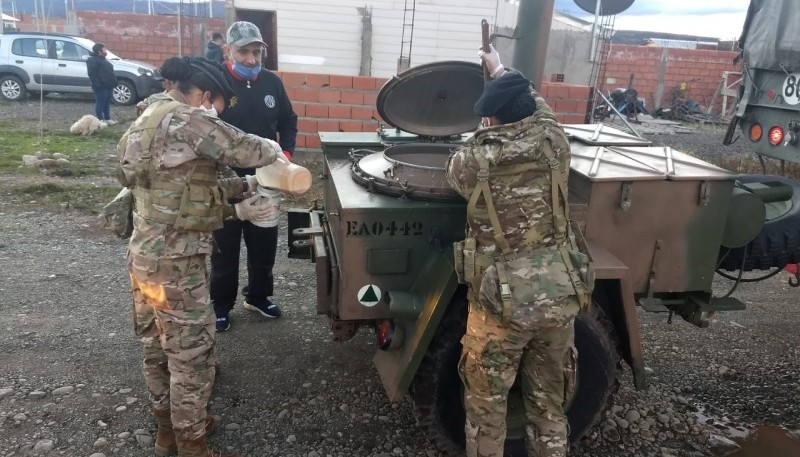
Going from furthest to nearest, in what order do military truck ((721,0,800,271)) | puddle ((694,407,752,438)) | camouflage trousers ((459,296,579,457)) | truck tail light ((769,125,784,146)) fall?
truck tail light ((769,125,784,146)), military truck ((721,0,800,271)), puddle ((694,407,752,438)), camouflage trousers ((459,296,579,457))

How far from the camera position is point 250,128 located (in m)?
3.93

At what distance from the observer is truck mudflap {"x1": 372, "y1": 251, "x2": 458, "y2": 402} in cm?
254

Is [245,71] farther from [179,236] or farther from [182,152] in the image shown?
[179,236]

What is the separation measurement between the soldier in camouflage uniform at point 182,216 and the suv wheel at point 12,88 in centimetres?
1396

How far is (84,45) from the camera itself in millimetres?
14273

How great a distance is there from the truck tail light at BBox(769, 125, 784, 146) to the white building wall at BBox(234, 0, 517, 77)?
23.8 ft

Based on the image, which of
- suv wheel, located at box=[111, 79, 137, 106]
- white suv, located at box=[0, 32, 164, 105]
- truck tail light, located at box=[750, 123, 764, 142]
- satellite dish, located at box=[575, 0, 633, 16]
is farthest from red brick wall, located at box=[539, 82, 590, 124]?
suv wheel, located at box=[111, 79, 137, 106]

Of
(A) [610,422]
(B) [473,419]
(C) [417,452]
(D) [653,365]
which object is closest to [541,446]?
(B) [473,419]

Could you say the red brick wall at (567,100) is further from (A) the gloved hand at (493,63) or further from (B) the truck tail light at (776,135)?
(A) the gloved hand at (493,63)

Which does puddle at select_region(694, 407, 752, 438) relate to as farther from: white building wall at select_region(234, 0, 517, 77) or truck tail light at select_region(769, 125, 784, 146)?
white building wall at select_region(234, 0, 517, 77)

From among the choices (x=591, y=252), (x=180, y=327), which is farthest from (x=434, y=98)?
(x=180, y=327)

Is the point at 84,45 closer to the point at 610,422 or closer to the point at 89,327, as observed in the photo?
the point at 89,327

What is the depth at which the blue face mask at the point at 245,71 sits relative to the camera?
3826 mm

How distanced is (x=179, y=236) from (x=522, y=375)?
61.5 inches
